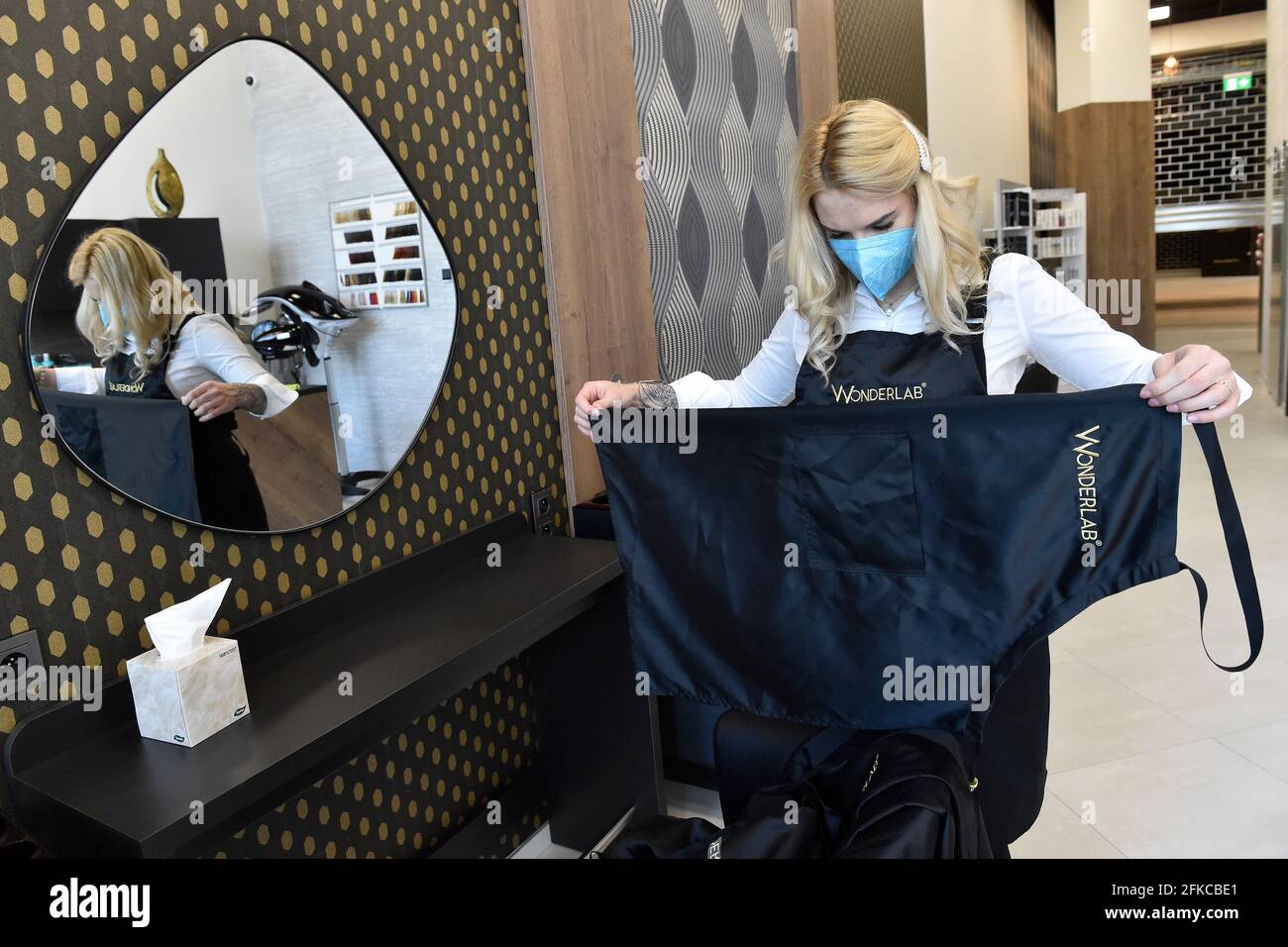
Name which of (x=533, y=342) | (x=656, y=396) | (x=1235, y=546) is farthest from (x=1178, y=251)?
(x=1235, y=546)

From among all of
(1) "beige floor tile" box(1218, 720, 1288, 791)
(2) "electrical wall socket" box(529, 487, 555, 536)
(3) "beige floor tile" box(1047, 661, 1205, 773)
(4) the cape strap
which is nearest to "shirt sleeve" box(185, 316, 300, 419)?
(2) "electrical wall socket" box(529, 487, 555, 536)

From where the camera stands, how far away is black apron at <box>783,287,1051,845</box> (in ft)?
5.16

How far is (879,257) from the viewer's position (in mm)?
1878

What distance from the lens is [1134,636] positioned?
3.72 m

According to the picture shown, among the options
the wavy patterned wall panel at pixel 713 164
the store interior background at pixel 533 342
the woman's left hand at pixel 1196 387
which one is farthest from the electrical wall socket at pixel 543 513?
the woman's left hand at pixel 1196 387

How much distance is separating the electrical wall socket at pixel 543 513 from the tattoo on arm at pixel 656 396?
952mm

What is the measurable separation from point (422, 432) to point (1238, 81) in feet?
61.2

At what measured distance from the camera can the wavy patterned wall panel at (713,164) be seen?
3381mm

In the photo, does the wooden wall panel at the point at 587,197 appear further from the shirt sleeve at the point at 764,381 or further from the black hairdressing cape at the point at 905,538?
the black hairdressing cape at the point at 905,538

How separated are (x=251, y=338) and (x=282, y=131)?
46cm

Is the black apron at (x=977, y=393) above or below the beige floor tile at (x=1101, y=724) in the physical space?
above

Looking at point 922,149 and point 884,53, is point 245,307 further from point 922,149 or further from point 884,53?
point 884,53
